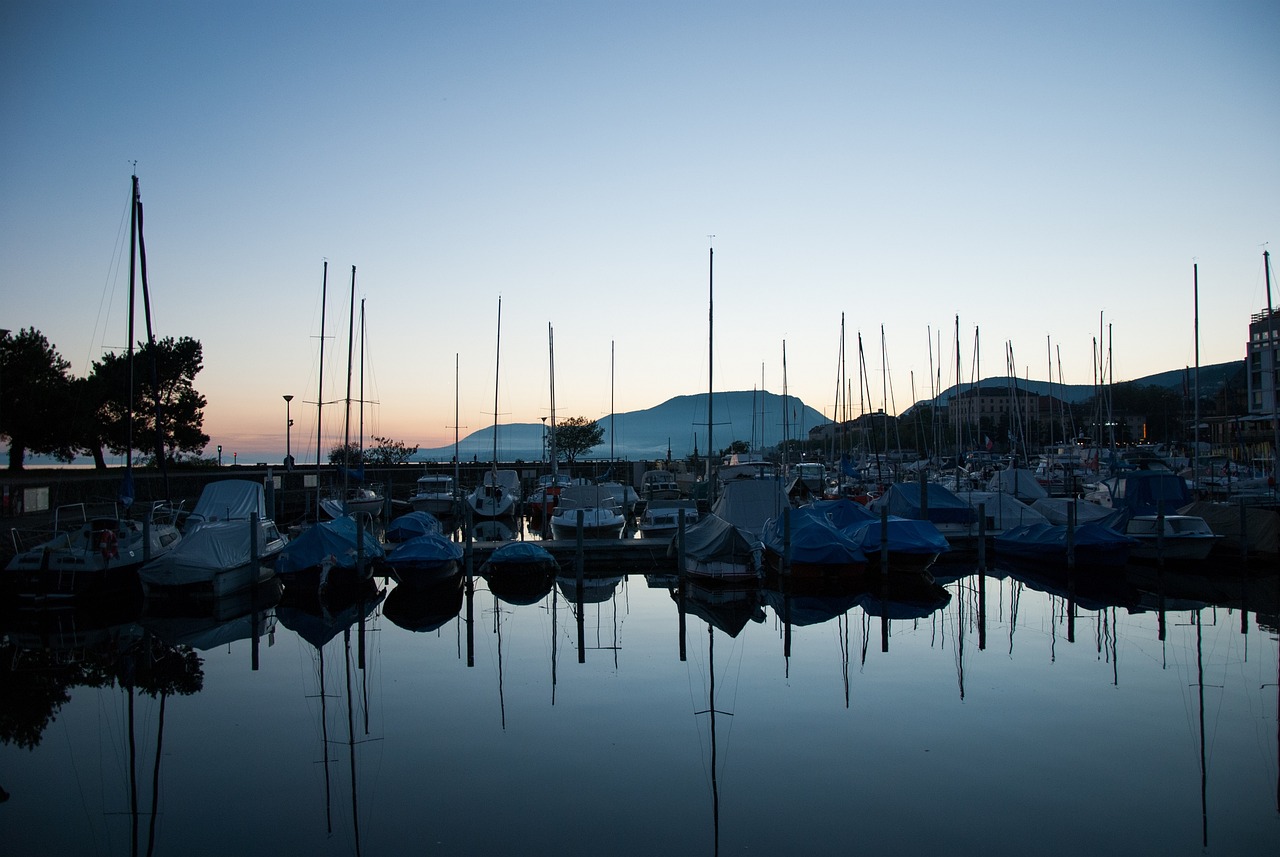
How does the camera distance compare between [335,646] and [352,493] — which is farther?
[352,493]

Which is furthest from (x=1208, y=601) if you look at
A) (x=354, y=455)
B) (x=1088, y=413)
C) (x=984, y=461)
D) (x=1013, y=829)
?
(x=1088, y=413)

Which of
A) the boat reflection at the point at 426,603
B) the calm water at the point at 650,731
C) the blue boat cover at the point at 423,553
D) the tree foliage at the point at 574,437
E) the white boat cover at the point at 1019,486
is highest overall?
the tree foliage at the point at 574,437

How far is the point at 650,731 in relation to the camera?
14328 millimetres

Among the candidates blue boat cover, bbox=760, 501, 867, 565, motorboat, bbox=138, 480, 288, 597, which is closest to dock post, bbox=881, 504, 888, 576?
blue boat cover, bbox=760, 501, 867, 565

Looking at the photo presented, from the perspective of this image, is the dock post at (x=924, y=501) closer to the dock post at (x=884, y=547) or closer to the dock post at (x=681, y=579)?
the dock post at (x=884, y=547)

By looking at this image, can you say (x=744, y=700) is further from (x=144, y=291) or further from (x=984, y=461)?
(x=984, y=461)

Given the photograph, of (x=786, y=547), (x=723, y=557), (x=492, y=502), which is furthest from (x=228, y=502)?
(x=492, y=502)

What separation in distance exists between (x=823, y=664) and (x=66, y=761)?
13684 mm

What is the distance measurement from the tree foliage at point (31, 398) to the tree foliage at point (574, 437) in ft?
166

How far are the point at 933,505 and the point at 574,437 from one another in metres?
62.5

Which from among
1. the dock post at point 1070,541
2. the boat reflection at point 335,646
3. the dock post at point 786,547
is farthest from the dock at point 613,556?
the dock post at point 1070,541

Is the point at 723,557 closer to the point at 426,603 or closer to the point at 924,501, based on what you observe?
the point at 426,603

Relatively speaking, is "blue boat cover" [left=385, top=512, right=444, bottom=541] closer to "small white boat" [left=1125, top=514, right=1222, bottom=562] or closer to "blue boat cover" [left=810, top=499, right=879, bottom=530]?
"blue boat cover" [left=810, top=499, right=879, bottom=530]

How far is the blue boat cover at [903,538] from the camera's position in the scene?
2789 cm
